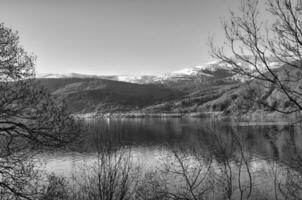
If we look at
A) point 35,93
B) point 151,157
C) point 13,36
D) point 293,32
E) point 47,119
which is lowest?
point 151,157

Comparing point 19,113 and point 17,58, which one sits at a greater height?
point 17,58

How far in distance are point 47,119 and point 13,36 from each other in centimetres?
552

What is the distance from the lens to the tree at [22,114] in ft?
50.9

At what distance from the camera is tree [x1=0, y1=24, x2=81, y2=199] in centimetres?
1550

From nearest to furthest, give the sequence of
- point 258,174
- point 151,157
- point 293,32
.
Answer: point 293,32, point 258,174, point 151,157

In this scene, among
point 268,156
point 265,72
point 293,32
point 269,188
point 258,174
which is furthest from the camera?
point 268,156

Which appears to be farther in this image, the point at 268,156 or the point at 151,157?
the point at 151,157

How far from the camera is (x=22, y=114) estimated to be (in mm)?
16125

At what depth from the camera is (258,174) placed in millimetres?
45750

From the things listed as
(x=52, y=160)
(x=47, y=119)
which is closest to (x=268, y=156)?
(x=52, y=160)

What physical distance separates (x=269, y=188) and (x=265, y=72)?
33673 millimetres

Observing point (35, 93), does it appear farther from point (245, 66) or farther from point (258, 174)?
point (258, 174)

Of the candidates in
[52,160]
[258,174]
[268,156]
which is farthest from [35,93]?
[268,156]

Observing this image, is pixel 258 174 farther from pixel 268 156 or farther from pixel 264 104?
pixel 264 104
